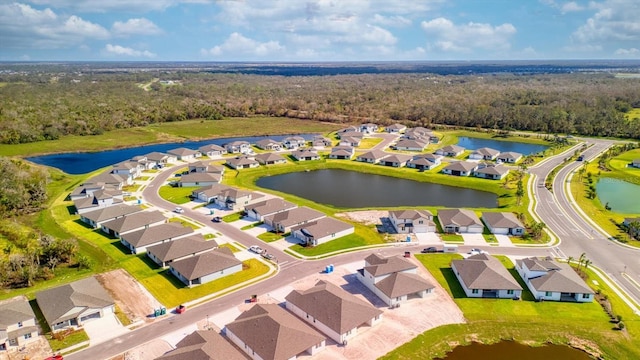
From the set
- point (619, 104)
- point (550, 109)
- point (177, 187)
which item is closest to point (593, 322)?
point (177, 187)

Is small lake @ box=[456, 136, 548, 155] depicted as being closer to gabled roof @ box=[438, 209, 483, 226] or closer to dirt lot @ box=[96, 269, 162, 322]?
gabled roof @ box=[438, 209, 483, 226]

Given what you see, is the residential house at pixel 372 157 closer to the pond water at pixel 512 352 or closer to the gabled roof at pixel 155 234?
the gabled roof at pixel 155 234

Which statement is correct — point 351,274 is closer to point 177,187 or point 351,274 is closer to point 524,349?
point 524,349

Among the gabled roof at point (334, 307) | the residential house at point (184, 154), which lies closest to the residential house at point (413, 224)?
the gabled roof at point (334, 307)

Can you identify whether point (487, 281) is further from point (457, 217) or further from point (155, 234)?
point (155, 234)

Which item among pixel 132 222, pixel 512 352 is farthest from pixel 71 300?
pixel 512 352

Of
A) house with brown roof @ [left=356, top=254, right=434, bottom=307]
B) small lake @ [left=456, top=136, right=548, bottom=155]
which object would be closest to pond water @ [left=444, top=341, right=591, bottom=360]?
house with brown roof @ [left=356, top=254, right=434, bottom=307]
